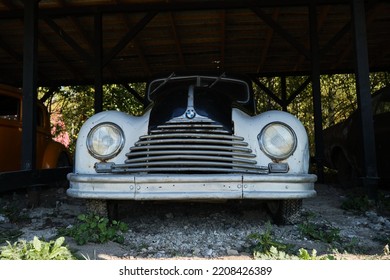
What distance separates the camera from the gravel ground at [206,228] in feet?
10.0

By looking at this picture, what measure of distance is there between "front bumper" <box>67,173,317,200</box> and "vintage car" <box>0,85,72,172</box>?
3036mm

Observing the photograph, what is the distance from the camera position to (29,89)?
5.43 m

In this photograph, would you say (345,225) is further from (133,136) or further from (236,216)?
(133,136)

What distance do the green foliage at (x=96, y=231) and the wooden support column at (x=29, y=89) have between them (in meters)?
2.06

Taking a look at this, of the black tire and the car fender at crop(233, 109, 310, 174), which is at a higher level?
the car fender at crop(233, 109, 310, 174)

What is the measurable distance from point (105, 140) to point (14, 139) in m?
2.93

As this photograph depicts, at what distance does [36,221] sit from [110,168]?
1.39 meters

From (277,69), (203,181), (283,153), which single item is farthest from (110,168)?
(277,69)

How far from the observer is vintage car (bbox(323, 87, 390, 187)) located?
5.82 meters

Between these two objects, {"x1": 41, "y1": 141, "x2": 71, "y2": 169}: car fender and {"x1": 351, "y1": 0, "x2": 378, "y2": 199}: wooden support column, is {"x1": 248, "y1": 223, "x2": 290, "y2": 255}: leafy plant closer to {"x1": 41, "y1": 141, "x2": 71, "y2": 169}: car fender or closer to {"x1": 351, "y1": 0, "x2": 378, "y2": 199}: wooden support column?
{"x1": 351, "y1": 0, "x2": 378, "y2": 199}: wooden support column

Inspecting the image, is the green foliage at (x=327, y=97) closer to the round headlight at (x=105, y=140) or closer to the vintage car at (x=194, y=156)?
the vintage car at (x=194, y=156)

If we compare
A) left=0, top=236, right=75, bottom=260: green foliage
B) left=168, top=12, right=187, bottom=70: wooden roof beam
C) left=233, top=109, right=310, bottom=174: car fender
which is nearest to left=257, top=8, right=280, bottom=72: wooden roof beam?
left=168, top=12, right=187, bottom=70: wooden roof beam

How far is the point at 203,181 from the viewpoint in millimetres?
3137

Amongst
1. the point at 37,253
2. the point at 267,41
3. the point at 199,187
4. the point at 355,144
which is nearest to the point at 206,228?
the point at 199,187
